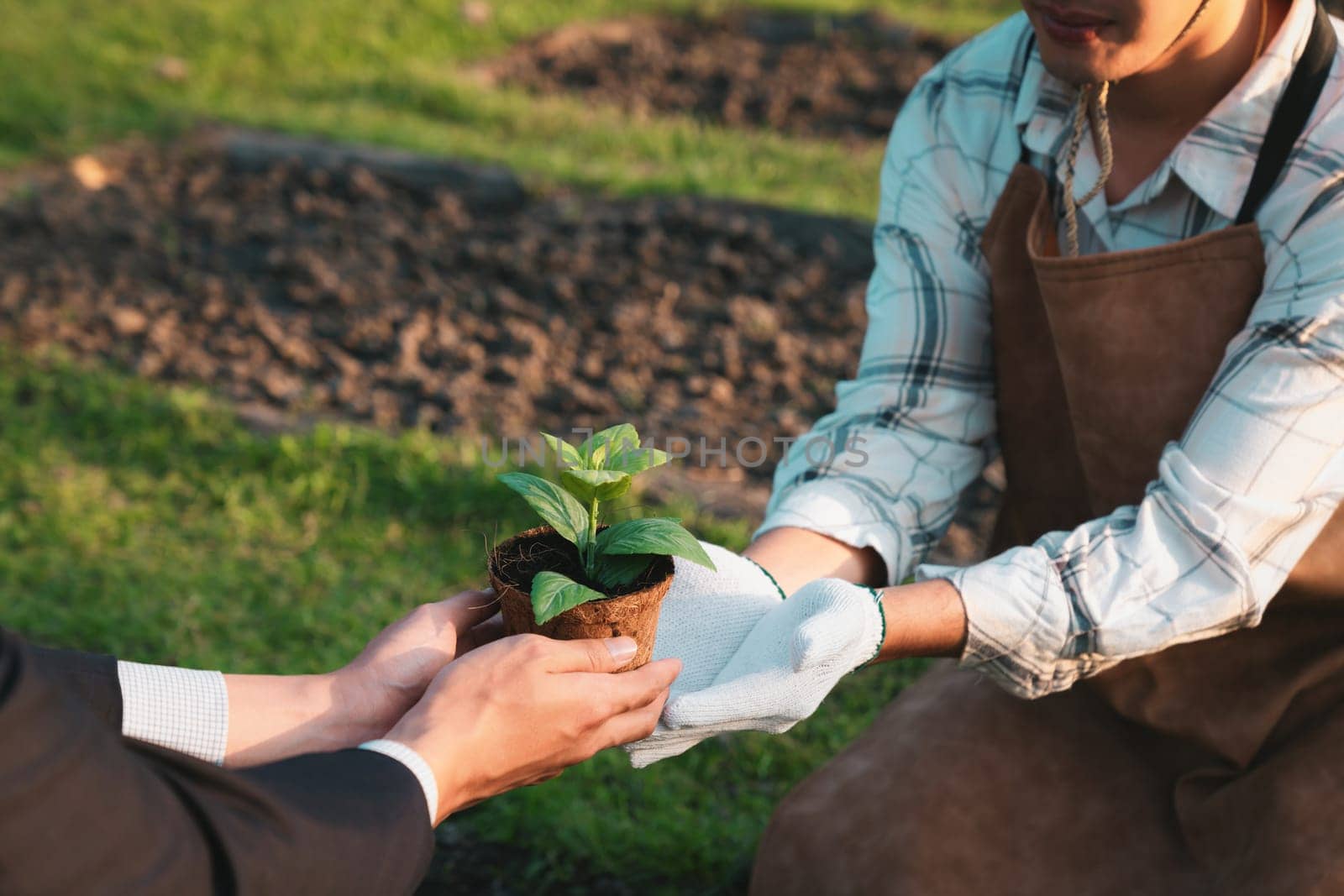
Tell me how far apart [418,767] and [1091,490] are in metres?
1.11

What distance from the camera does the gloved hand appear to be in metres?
1.99

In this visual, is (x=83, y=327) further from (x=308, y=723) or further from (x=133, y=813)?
(x=133, y=813)

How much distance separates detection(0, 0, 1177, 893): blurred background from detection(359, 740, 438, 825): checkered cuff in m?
1.02

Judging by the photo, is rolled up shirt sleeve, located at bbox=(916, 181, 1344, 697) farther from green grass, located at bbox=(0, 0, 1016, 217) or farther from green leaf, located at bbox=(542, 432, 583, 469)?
green grass, located at bbox=(0, 0, 1016, 217)

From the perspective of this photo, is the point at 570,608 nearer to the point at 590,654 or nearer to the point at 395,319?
the point at 590,654

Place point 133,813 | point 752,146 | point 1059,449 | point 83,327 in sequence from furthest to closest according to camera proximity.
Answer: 1. point 752,146
2. point 83,327
3. point 1059,449
4. point 133,813

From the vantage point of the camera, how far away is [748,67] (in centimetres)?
722

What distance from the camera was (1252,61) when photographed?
6.52ft

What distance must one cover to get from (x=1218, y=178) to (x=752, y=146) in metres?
4.10

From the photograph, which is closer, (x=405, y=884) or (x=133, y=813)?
(x=133, y=813)

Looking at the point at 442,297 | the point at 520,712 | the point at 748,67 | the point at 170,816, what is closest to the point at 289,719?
the point at 520,712

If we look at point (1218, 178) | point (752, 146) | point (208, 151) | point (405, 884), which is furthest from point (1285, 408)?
point (208, 151)

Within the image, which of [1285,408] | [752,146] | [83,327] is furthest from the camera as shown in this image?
[752,146]

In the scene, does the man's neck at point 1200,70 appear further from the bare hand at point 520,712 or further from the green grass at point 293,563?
the green grass at point 293,563
